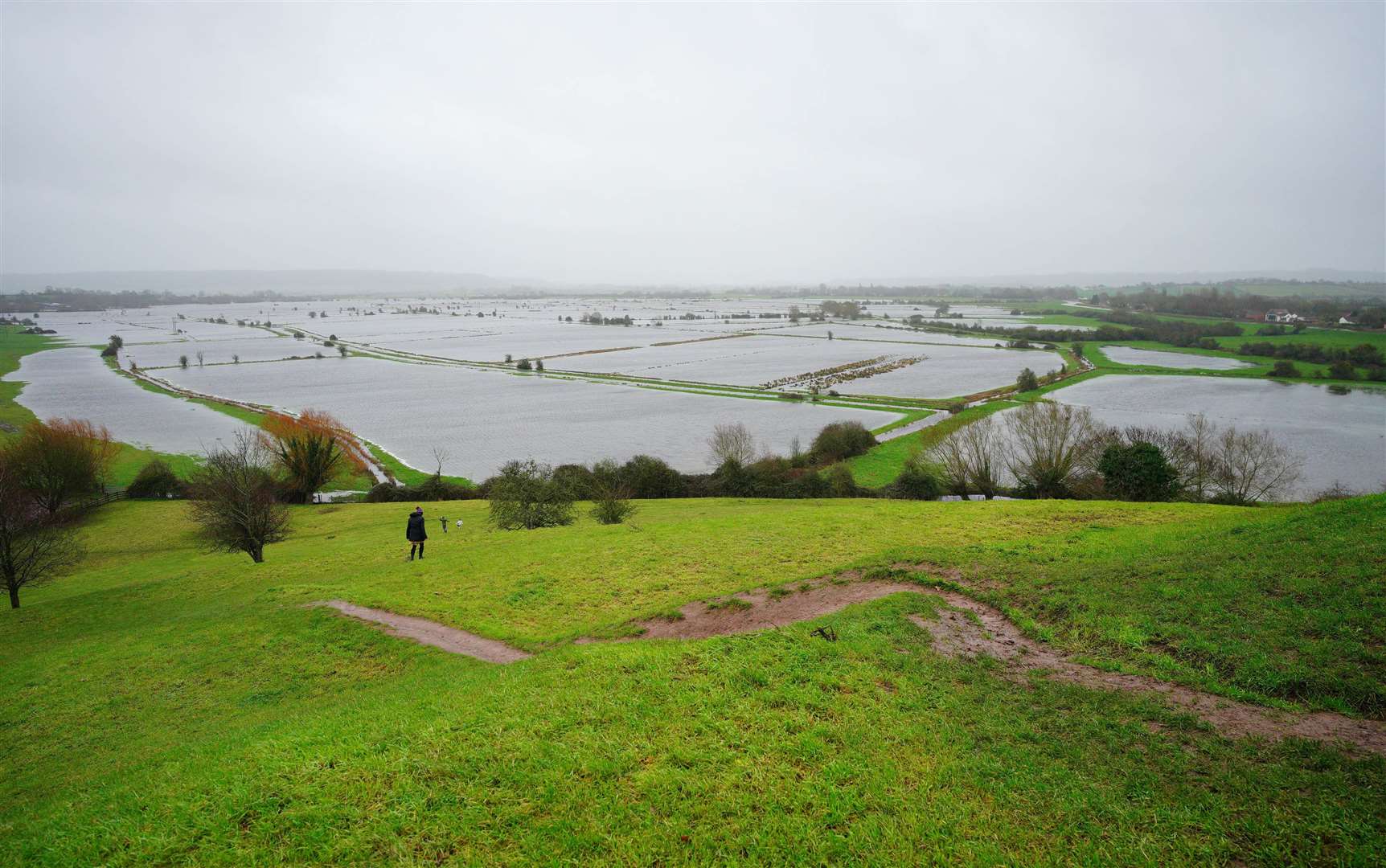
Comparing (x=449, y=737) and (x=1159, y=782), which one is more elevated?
(x=1159, y=782)

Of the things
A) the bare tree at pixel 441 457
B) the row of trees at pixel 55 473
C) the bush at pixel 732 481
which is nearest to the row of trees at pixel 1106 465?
the bush at pixel 732 481

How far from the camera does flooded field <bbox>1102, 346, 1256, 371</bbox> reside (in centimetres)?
9729

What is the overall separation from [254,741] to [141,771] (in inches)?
72.6

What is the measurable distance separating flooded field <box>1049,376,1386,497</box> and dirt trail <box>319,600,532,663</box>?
171 ft

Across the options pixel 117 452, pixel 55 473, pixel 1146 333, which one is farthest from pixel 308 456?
pixel 1146 333

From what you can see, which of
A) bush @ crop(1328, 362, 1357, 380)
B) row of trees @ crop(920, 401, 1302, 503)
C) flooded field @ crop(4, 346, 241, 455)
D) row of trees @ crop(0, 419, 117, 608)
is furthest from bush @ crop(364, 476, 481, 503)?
bush @ crop(1328, 362, 1357, 380)

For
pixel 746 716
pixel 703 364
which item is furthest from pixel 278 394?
pixel 746 716

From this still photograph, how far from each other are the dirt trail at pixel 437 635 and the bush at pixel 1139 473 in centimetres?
3634

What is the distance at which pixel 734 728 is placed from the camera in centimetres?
931

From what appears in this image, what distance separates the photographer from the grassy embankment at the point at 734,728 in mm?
7258

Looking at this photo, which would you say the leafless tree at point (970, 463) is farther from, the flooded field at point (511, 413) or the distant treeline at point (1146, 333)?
the distant treeline at point (1146, 333)

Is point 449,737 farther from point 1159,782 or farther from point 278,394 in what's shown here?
point 278,394

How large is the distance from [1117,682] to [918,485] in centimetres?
3502

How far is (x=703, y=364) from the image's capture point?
397ft
